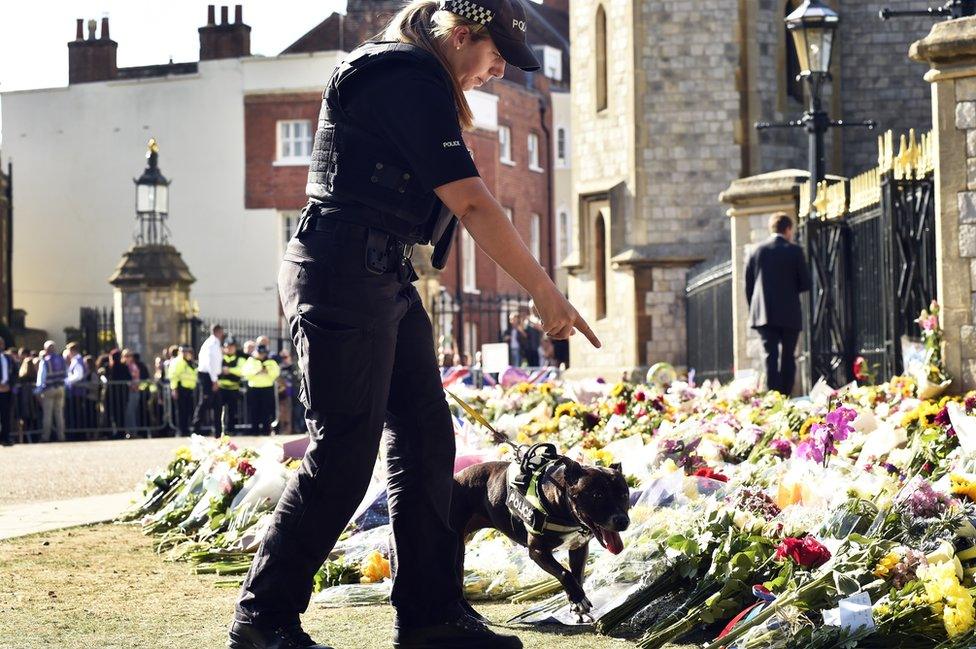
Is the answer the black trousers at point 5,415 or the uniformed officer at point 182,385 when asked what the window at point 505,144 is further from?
the black trousers at point 5,415

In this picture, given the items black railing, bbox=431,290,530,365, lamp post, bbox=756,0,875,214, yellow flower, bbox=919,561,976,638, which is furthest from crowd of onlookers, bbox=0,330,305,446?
yellow flower, bbox=919,561,976,638

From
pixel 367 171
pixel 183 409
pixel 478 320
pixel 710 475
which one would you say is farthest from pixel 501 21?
pixel 478 320

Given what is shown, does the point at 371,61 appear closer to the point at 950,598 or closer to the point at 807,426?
the point at 950,598

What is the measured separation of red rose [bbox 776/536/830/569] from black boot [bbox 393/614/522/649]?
0.84m

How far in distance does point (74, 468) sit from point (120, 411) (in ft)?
34.7

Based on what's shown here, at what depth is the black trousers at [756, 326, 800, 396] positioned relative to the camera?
1387 centimetres

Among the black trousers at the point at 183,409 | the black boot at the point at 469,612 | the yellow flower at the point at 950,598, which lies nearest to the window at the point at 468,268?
the black trousers at the point at 183,409

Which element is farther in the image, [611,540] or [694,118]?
[694,118]

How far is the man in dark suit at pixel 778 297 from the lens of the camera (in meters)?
13.8

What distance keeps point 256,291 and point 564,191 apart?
15.0 meters

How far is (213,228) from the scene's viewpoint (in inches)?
1720

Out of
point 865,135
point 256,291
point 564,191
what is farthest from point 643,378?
point 564,191

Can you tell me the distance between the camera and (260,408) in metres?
25.8

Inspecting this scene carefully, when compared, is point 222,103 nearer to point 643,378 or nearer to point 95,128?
point 95,128
